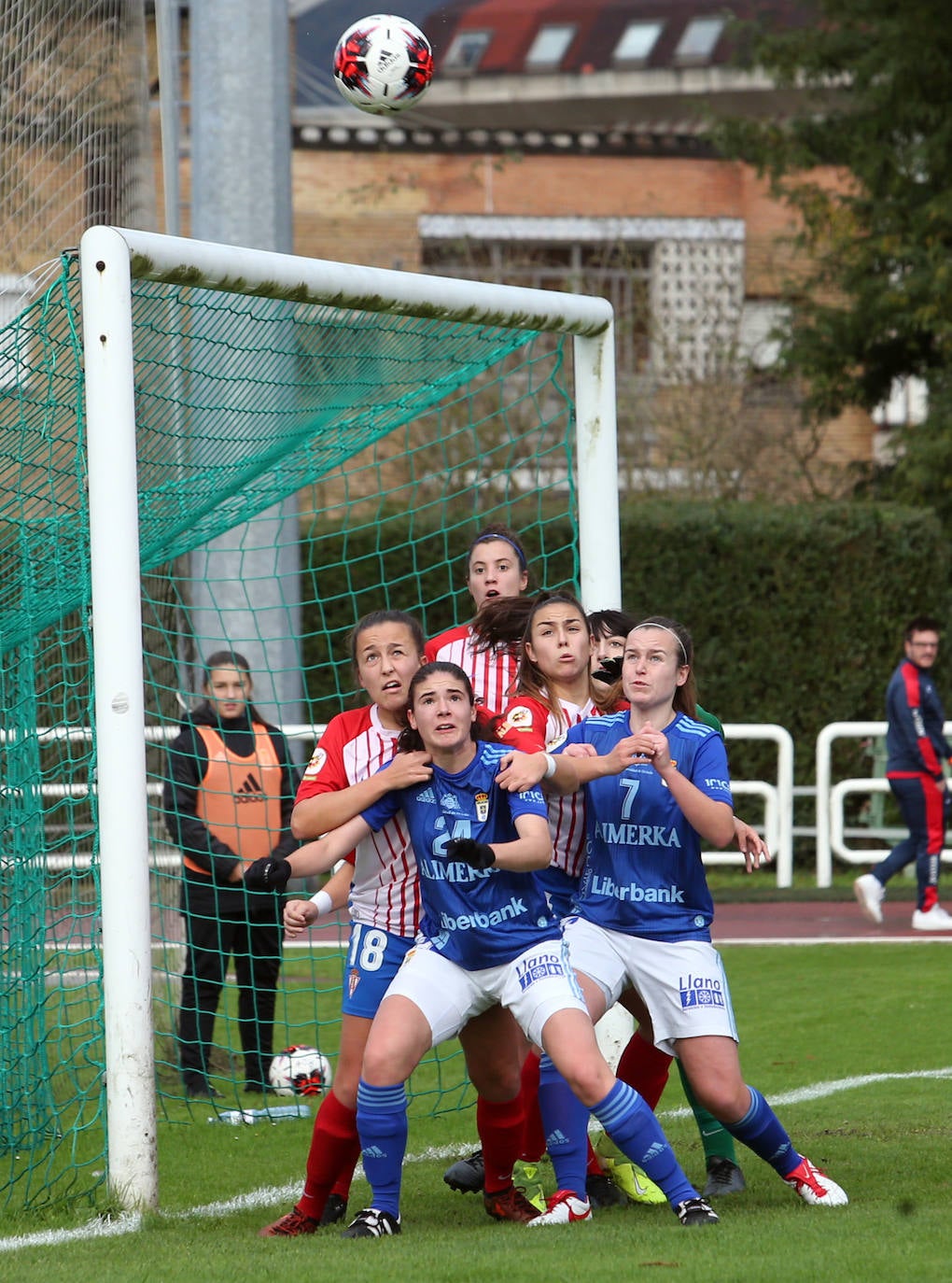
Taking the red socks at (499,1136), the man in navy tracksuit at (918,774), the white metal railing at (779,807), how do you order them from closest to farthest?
the red socks at (499,1136) < the man in navy tracksuit at (918,774) < the white metal railing at (779,807)

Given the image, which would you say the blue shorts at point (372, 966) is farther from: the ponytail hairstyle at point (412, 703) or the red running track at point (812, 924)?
the red running track at point (812, 924)

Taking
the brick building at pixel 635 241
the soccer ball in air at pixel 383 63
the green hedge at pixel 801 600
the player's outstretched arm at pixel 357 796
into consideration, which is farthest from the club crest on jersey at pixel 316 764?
the brick building at pixel 635 241

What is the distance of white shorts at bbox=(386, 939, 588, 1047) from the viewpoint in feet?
15.4

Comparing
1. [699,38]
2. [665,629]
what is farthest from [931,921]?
[699,38]

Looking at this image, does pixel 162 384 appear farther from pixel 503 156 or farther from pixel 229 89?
pixel 503 156

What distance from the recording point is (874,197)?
17.1 meters

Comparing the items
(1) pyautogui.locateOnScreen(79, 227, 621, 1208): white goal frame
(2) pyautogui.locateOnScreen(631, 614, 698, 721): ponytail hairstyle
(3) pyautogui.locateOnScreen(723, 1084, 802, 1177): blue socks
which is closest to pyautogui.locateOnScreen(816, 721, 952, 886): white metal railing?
(2) pyautogui.locateOnScreen(631, 614, 698, 721): ponytail hairstyle

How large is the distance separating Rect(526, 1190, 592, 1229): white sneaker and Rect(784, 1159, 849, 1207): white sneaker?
1.92 ft

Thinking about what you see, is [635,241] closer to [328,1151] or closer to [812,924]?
[812,924]

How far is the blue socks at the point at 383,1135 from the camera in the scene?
4.71 m

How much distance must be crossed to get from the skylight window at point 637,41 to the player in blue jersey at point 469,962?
36.2 m

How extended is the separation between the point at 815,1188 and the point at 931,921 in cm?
652

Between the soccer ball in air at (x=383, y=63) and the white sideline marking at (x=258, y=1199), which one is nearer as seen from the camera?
the white sideline marking at (x=258, y=1199)

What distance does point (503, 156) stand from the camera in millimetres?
24922
